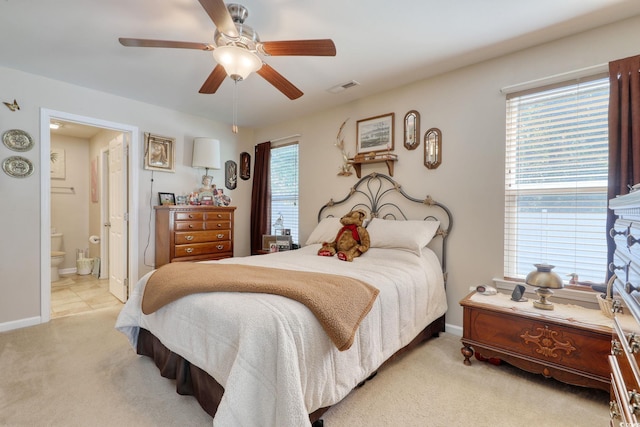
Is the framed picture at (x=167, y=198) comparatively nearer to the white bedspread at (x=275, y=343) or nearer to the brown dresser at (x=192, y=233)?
the brown dresser at (x=192, y=233)

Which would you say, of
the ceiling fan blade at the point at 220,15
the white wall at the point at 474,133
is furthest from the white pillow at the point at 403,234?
the ceiling fan blade at the point at 220,15

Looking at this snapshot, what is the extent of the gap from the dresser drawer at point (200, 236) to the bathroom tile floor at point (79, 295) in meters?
1.23

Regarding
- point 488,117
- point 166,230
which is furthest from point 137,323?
point 488,117

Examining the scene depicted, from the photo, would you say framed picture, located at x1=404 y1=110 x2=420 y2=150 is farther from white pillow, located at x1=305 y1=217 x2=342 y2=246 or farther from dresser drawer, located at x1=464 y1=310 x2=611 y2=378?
dresser drawer, located at x1=464 y1=310 x2=611 y2=378

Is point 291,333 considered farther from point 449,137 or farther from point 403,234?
point 449,137

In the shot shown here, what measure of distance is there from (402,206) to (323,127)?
5.11ft

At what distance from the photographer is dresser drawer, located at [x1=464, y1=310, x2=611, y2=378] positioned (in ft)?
5.73

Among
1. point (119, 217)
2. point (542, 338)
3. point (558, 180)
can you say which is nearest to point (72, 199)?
point (119, 217)

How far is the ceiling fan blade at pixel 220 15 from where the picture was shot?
4.70 ft

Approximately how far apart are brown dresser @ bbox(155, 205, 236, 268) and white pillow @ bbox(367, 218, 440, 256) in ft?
6.72

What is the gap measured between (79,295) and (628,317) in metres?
5.31

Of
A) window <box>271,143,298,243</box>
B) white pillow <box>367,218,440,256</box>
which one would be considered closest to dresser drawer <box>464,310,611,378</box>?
white pillow <box>367,218,440,256</box>

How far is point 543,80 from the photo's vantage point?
232cm

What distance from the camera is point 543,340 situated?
192 cm
